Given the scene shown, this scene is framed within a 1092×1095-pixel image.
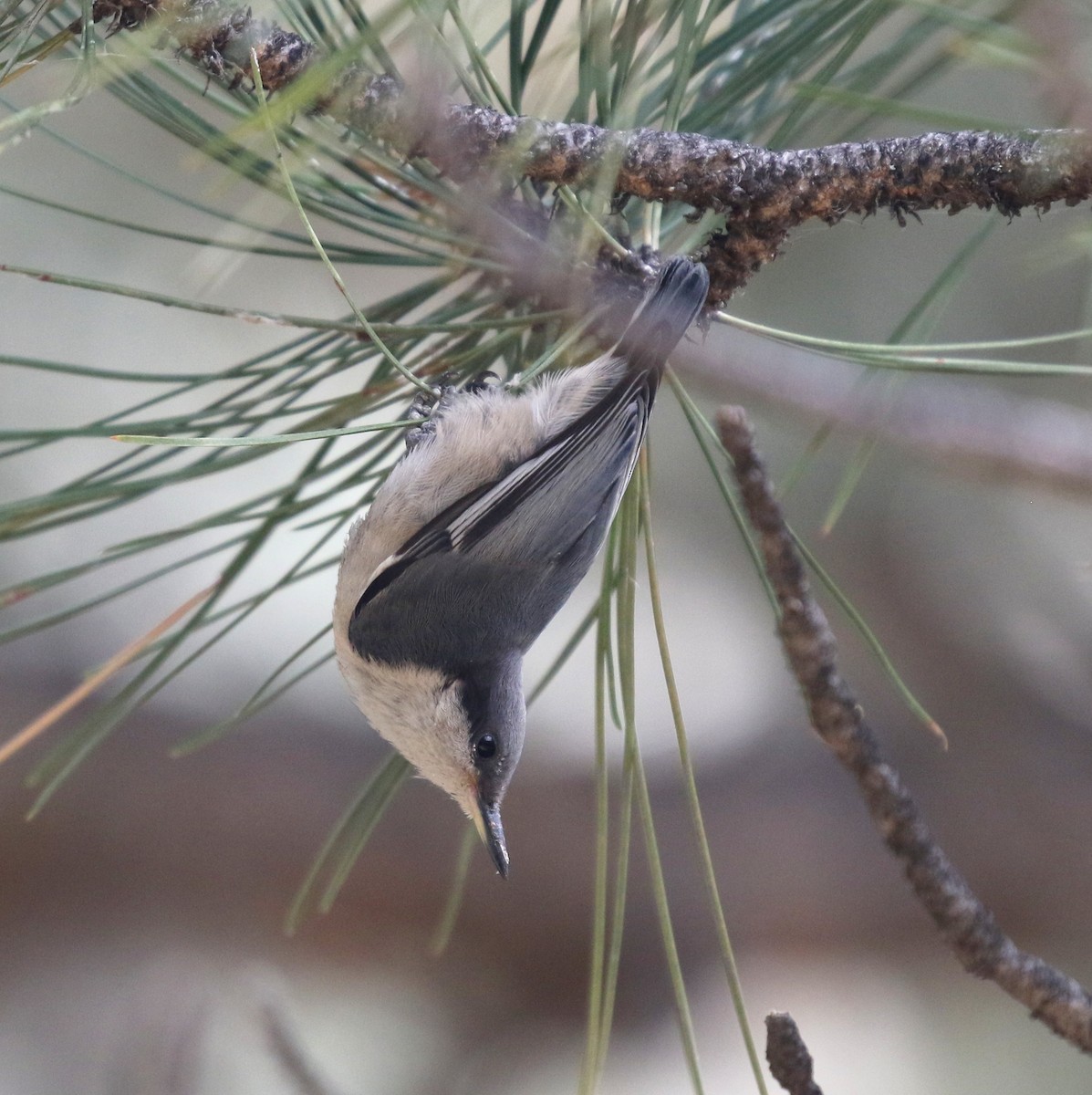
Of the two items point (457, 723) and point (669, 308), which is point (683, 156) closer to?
point (669, 308)

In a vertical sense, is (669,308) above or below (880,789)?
above

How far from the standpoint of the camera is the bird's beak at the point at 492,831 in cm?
83

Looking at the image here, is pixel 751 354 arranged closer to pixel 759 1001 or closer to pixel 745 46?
pixel 745 46

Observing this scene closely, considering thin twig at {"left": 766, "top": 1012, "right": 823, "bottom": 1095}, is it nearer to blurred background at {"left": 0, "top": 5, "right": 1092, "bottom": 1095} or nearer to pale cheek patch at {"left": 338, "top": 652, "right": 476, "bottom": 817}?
pale cheek patch at {"left": 338, "top": 652, "right": 476, "bottom": 817}

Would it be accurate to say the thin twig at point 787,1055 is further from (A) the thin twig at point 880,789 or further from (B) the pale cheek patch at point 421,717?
(B) the pale cheek patch at point 421,717

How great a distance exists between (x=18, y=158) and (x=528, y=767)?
3.34ft

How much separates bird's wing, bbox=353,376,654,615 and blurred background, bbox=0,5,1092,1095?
0.60 meters

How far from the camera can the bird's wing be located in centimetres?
74

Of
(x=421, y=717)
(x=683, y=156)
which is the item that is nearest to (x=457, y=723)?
(x=421, y=717)

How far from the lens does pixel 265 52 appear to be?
512 mm

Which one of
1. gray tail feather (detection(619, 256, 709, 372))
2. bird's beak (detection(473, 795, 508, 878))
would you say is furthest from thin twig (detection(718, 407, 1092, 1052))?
bird's beak (detection(473, 795, 508, 878))

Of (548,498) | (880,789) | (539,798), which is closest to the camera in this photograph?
(880,789)

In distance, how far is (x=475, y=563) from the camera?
886 mm

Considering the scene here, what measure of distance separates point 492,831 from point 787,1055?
0.36 metres
